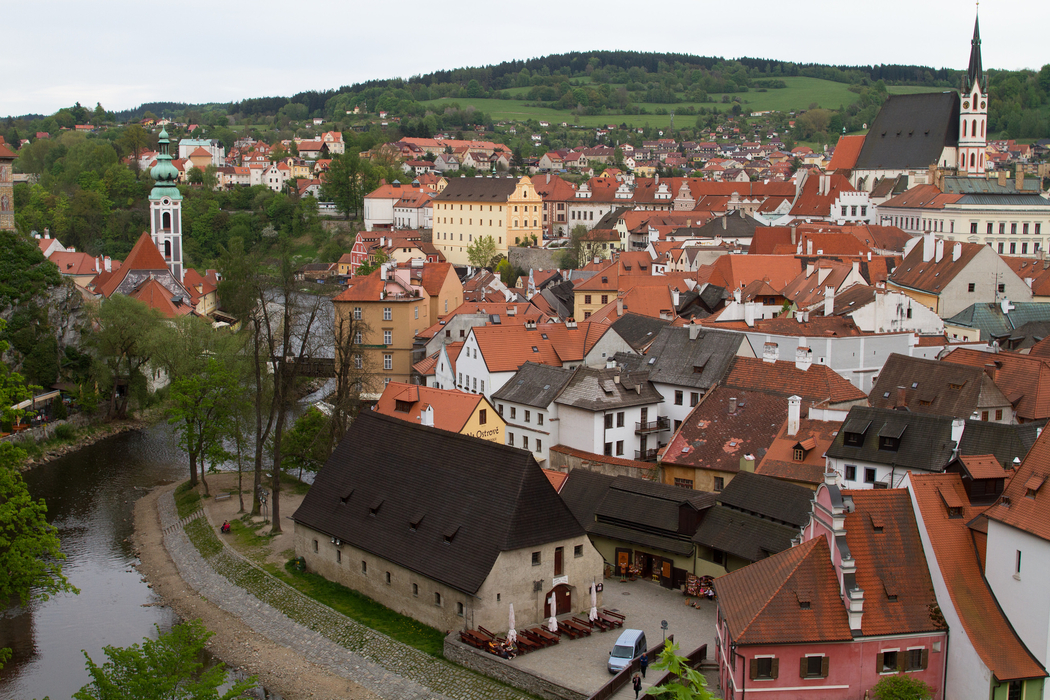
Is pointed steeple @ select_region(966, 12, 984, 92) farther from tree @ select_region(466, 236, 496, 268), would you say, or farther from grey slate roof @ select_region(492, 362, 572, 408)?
grey slate roof @ select_region(492, 362, 572, 408)

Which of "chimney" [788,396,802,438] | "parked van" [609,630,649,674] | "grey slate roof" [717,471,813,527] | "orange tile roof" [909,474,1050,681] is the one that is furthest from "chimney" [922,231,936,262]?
"parked van" [609,630,649,674]

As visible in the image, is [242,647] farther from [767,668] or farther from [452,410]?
[767,668]

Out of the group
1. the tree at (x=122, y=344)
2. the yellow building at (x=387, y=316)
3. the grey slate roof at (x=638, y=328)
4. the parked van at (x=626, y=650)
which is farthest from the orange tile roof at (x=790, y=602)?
the tree at (x=122, y=344)

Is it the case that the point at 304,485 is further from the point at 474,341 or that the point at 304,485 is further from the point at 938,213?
the point at 938,213

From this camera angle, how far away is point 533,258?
99562 millimetres

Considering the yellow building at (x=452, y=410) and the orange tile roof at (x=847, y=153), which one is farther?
the orange tile roof at (x=847, y=153)

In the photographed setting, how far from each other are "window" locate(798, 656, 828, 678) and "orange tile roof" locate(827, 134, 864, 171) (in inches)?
3368

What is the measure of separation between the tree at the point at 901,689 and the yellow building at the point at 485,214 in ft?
277

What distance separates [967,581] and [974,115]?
3065 inches

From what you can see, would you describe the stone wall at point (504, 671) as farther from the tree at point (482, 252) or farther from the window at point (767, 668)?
the tree at point (482, 252)

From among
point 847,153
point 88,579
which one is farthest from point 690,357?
point 847,153

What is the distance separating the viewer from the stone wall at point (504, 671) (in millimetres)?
22766

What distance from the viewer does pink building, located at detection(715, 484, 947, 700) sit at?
2145 cm

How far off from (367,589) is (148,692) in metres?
11.5
